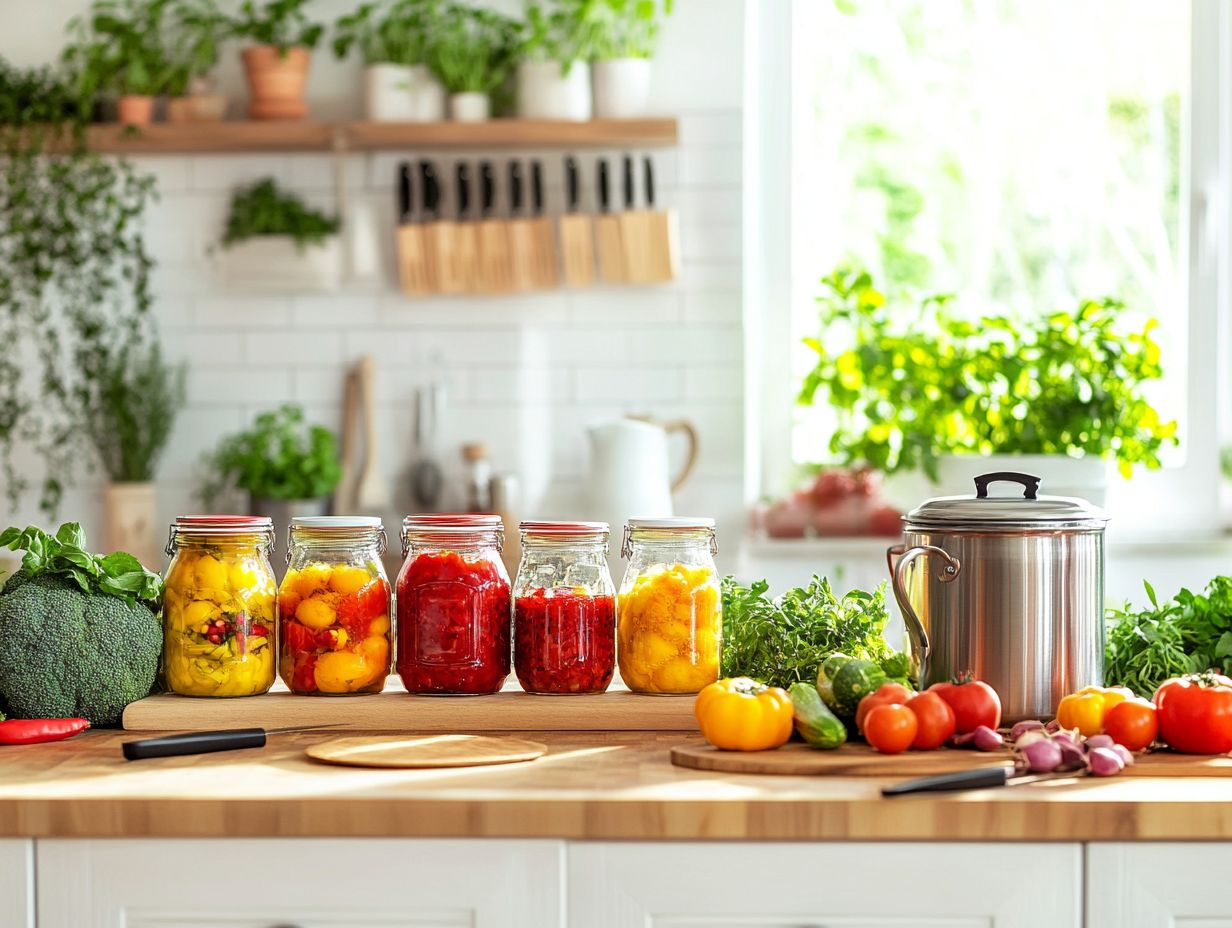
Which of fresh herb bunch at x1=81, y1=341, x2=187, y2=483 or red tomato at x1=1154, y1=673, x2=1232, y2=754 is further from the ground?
fresh herb bunch at x1=81, y1=341, x2=187, y2=483

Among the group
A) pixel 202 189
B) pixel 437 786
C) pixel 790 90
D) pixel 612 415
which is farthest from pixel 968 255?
pixel 437 786

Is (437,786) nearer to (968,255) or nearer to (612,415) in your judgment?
(612,415)

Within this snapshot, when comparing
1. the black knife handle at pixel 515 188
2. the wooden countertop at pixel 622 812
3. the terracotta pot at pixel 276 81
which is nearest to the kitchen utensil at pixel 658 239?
the black knife handle at pixel 515 188

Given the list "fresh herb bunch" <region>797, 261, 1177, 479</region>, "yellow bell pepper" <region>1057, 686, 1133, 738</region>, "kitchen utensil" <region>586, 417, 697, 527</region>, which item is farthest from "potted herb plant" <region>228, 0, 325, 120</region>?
"yellow bell pepper" <region>1057, 686, 1133, 738</region>

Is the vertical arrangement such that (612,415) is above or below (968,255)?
below

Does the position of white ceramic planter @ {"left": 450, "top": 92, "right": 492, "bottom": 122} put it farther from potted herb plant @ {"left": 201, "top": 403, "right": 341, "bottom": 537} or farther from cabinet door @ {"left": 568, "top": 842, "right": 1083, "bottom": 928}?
cabinet door @ {"left": 568, "top": 842, "right": 1083, "bottom": 928}

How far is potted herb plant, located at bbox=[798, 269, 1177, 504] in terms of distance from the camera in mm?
3340

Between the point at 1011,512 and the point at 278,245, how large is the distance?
2.51 metres

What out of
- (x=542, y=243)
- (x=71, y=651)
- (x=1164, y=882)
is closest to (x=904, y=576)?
(x=1164, y=882)

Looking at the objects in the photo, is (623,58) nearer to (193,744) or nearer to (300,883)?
(193,744)

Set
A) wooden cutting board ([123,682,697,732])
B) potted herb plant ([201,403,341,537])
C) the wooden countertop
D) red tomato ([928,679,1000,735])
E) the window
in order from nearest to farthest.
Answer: the wooden countertop
red tomato ([928,679,1000,735])
wooden cutting board ([123,682,697,732])
potted herb plant ([201,403,341,537])
the window

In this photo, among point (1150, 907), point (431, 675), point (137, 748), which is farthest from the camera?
point (431, 675)

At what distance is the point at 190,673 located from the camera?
5.43ft

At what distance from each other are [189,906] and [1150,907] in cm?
90
